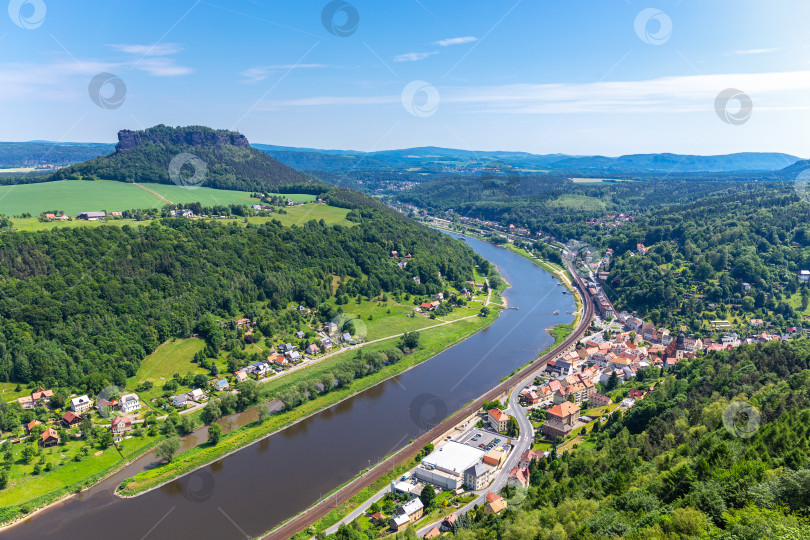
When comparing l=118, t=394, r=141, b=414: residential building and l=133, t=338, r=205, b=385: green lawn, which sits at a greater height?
l=133, t=338, r=205, b=385: green lawn

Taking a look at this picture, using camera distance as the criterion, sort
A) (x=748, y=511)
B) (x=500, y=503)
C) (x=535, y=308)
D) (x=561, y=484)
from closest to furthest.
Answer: (x=748, y=511), (x=561, y=484), (x=500, y=503), (x=535, y=308)

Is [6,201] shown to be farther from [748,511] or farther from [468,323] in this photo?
[748,511]

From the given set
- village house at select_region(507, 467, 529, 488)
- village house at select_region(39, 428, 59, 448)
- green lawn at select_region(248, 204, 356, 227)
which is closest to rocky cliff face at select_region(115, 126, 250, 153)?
green lawn at select_region(248, 204, 356, 227)

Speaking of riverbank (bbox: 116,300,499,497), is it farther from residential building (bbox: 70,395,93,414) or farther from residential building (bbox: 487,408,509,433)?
residential building (bbox: 487,408,509,433)

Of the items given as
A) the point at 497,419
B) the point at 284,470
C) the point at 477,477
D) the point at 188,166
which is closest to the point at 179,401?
the point at 284,470

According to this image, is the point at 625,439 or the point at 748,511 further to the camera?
the point at 625,439

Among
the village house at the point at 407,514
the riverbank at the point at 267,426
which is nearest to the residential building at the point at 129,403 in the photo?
the riverbank at the point at 267,426

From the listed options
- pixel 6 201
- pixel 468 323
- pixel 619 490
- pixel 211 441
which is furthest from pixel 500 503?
pixel 6 201
